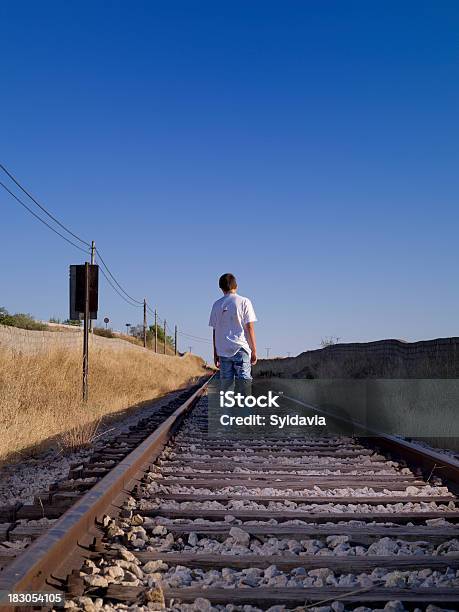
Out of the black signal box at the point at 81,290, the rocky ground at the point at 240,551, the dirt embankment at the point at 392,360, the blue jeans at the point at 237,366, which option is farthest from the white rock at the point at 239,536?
the black signal box at the point at 81,290

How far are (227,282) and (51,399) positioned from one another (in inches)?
159

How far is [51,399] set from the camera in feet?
34.2

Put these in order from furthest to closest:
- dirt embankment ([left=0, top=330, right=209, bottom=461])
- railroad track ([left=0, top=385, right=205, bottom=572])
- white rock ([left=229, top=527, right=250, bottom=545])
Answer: dirt embankment ([left=0, top=330, right=209, bottom=461])
white rock ([left=229, top=527, right=250, bottom=545])
railroad track ([left=0, top=385, right=205, bottom=572])

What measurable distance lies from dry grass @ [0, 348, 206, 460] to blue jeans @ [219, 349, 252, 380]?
1668 mm

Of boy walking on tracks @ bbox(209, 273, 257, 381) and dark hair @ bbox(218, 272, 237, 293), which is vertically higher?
dark hair @ bbox(218, 272, 237, 293)

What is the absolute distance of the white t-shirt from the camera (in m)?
7.72

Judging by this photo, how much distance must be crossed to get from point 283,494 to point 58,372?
348 inches

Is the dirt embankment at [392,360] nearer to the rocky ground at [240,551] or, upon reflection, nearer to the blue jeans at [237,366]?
the blue jeans at [237,366]

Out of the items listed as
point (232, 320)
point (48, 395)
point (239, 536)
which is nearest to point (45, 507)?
point (239, 536)

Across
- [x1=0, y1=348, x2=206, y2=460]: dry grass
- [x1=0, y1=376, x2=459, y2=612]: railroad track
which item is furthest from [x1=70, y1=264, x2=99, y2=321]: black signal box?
[x1=0, y1=376, x2=459, y2=612]: railroad track

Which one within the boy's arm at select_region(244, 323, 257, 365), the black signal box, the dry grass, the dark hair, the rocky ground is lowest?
the rocky ground

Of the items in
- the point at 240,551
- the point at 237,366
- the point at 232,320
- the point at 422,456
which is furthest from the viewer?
the point at 237,366

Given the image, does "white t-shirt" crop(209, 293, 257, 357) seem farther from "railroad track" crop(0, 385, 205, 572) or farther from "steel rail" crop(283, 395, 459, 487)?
"railroad track" crop(0, 385, 205, 572)

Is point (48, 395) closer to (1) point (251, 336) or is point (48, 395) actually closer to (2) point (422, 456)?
(1) point (251, 336)
